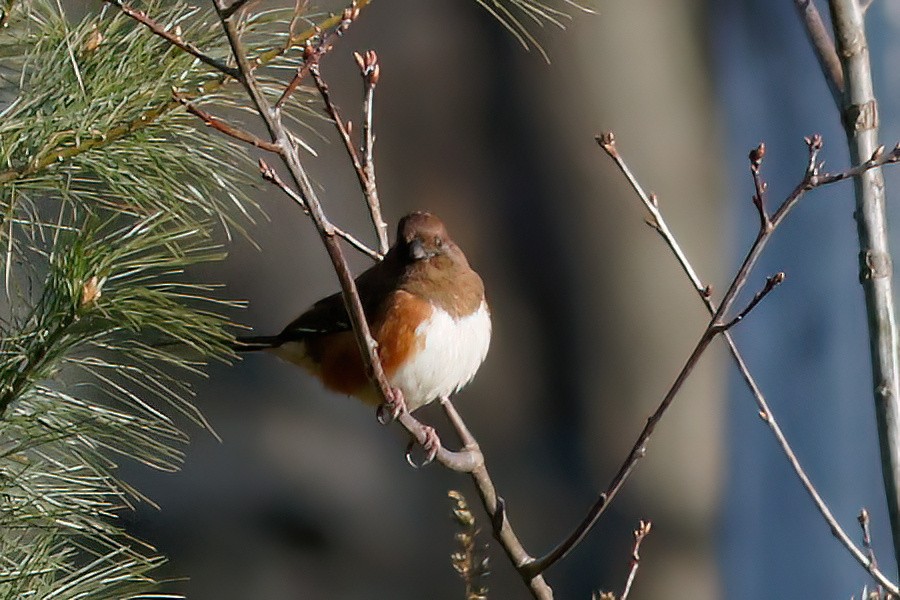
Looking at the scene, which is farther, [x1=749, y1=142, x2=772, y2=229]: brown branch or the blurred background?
the blurred background

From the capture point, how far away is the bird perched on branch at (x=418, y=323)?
2.44 meters

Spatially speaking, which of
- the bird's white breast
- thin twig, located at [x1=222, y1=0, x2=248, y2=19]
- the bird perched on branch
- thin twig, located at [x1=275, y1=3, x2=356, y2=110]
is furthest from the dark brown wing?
thin twig, located at [x1=222, y1=0, x2=248, y2=19]

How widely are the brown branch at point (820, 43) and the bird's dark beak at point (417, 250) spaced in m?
0.87

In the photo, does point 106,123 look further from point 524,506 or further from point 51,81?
point 524,506

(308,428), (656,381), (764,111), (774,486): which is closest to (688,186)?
(764,111)

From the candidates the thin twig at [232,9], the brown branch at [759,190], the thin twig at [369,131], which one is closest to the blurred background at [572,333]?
the thin twig at [369,131]

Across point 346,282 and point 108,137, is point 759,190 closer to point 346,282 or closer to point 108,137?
point 346,282

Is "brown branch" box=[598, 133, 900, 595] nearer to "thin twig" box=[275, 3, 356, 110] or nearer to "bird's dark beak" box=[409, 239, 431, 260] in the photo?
"thin twig" box=[275, 3, 356, 110]

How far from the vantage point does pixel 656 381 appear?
172 inches

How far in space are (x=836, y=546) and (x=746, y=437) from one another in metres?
0.49

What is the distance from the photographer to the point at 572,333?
14.3ft

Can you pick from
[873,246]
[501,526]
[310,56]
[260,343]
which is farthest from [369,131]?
[260,343]

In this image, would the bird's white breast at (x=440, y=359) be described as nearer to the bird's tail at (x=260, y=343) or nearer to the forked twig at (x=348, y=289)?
the forked twig at (x=348, y=289)

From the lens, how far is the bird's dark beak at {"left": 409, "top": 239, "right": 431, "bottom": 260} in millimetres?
2498
